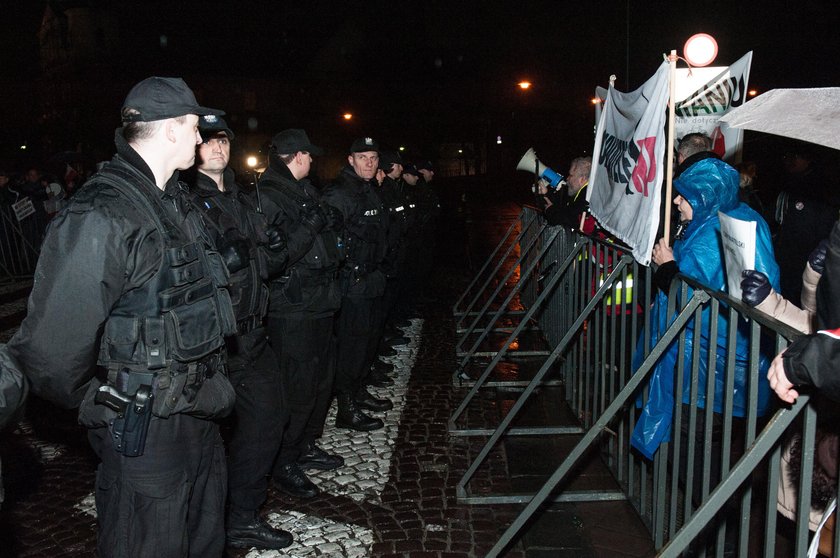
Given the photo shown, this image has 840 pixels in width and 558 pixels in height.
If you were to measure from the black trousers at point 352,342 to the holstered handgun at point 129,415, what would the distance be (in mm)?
3312

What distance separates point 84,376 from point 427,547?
7.17 ft

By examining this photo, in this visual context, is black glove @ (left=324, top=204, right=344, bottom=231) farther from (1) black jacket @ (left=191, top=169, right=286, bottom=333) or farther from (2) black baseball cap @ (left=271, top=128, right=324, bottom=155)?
(1) black jacket @ (left=191, top=169, right=286, bottom=333)

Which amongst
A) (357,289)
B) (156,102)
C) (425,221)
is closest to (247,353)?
(156,102)

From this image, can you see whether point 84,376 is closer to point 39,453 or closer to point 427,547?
point 427,547

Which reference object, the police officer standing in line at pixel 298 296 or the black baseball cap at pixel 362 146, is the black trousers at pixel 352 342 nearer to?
the police officer standing in line at pixel 298 296

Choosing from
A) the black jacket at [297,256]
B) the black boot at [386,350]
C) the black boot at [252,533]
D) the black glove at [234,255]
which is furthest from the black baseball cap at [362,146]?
the black boot at [252,533]

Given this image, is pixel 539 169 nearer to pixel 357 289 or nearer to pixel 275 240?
pixel 357 289

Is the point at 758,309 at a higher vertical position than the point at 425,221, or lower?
higher

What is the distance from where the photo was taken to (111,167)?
267cm

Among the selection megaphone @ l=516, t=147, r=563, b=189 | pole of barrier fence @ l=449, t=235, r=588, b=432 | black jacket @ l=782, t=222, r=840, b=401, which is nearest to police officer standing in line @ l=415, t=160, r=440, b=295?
megaphone @ l=516, t=147, r=563, b=189

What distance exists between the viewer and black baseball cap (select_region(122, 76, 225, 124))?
2699 millimetres

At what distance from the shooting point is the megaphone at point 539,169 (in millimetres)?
7859

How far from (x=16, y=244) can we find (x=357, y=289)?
11.0m

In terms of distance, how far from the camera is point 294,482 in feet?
14.9
